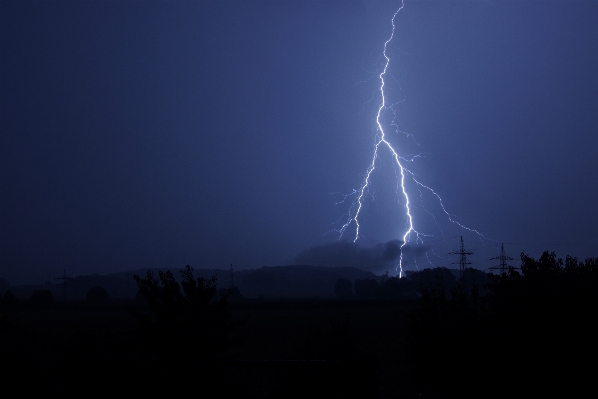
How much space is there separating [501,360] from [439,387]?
5.74 metres

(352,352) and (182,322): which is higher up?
(182,322)

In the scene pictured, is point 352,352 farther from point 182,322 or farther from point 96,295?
point 96,295

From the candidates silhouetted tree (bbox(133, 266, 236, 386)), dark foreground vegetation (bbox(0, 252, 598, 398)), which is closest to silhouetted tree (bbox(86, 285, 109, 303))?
dark foreground vegetation (bbox(0, 252, 598, 398))

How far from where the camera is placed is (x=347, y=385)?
9656mm

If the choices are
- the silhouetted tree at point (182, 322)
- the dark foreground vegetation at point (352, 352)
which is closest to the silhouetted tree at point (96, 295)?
the dark foreground vegetation at point (352, 352)

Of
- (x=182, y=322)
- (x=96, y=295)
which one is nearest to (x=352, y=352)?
(x=182, y=322)

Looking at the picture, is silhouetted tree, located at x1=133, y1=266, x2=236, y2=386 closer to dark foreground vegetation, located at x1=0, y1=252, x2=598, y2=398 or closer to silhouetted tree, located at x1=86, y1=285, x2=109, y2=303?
dark foreground vegetation, located at x1=0, y1=252, x2=598, y2=398

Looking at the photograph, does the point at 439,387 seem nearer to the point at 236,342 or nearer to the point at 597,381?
the point at 236,342

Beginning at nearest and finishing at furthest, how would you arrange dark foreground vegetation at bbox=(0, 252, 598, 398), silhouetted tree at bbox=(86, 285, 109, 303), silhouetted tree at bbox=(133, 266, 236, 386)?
dark foreground vegetation at bbox=(0, 252, 598, 398) < silhouetted tree at bbox=(133, 266, 236, 386) < silhouetted tree at bbox=(86, 285, 109, 303)

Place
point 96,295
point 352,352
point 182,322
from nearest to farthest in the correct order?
point 182,322, point 352,352, point 96,295

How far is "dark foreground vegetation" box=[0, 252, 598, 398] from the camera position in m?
5.67

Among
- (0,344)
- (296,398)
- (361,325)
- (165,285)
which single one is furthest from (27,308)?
(296,398)

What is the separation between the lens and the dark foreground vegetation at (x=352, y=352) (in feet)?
18.6

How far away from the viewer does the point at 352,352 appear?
13227 millimetres
